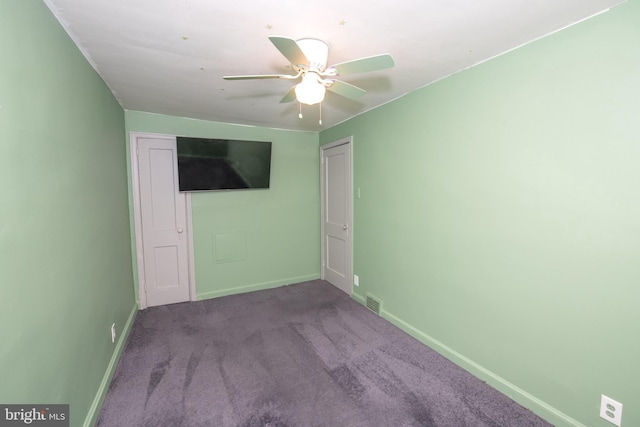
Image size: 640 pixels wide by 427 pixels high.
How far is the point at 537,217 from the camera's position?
173 cm

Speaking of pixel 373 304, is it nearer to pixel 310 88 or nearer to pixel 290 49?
pixel 310 88

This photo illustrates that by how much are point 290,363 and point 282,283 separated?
1.82 m

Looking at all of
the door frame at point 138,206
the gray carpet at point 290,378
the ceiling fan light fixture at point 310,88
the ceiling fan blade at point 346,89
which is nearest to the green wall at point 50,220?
the gray carpet at point 290,378

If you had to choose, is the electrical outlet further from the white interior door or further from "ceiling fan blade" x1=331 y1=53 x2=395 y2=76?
the white interior door

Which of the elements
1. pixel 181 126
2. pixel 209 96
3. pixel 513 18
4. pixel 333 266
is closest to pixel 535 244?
pixel 513 18

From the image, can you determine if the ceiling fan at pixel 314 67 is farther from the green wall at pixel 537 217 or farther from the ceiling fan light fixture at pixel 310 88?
the green wall at pixel 537 217

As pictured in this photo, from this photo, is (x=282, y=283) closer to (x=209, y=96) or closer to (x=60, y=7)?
(x=209, y=96)

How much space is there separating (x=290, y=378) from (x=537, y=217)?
2.08m

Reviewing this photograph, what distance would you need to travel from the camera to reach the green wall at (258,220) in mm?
3537

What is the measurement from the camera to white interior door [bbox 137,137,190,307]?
325 cm

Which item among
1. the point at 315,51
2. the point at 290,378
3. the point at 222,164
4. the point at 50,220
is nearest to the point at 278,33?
the point at 315,51
